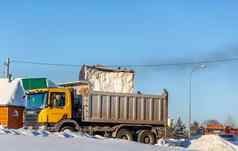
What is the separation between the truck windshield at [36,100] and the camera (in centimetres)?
2828

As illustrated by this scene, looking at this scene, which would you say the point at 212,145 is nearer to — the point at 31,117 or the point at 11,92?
the point at 31,117

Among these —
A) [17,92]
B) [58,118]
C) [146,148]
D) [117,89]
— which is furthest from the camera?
[17,92]

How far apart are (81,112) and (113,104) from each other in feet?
5.24

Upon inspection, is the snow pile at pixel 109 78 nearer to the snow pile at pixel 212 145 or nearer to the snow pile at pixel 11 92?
the snow pile at pixel 212 145

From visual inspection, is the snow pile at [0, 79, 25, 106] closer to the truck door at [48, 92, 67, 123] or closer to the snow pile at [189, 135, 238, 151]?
the truck door at [48, 92, 67, 123]

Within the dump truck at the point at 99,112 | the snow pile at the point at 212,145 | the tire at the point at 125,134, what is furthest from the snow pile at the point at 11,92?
the snow pile at the point at 212,145

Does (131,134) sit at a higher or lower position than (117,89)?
lower

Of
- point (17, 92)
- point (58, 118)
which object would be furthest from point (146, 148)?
point (17, 92)

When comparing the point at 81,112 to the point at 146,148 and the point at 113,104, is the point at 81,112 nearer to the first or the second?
the point at 113,104

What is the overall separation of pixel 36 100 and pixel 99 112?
10.0 ft

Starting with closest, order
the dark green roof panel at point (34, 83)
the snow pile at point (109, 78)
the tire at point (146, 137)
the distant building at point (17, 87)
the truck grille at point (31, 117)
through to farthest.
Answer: the truck grille at point (31, 117)
the tire at point (146, 137)
the snow pile at point (109, 78)
the dark green roof panel at point (34, 83)
the distant building at point (17, 87)

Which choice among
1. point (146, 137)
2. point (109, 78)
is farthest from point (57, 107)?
point (109, 78)

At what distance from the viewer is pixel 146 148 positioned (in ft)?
56.6

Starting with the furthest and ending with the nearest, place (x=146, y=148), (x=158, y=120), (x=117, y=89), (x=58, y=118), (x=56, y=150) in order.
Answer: (x=117, y=89) → (x=158, y=120) → (x=58, y=118) → (x=146, y=148) → (x=56, y=150)
